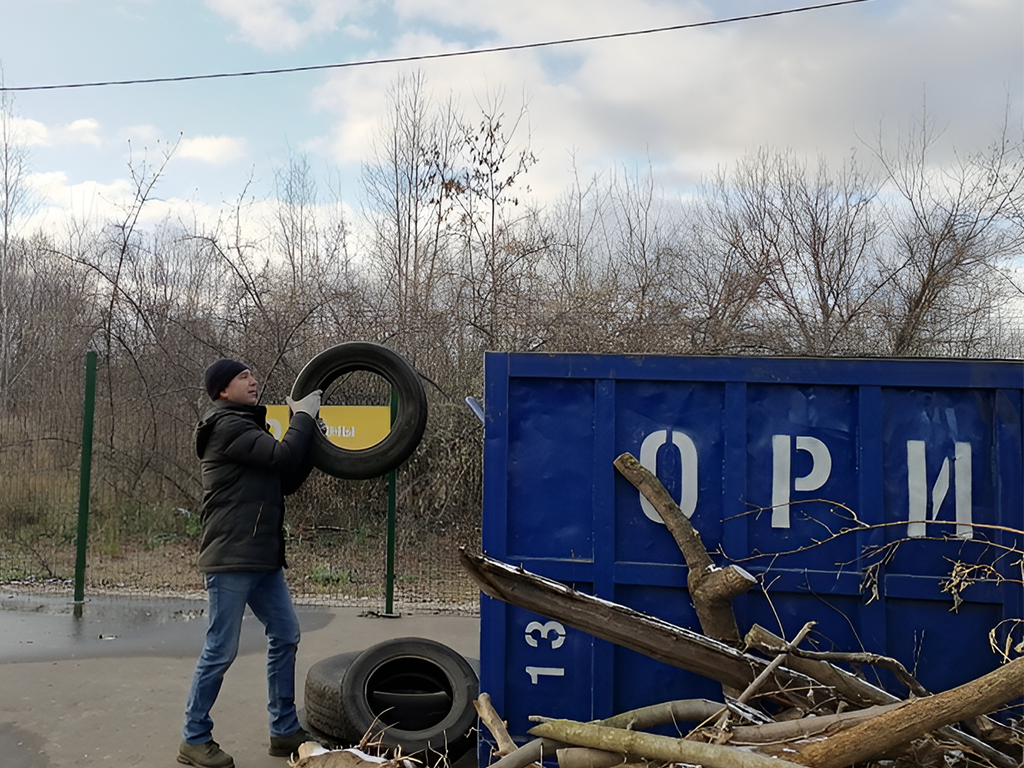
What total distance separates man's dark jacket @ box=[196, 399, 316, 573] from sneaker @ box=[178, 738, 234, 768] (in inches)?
35.1

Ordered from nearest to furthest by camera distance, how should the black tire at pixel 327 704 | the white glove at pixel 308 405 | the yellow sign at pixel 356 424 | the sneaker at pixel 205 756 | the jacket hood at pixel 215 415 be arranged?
the sneaker at pixel 205 756, the jacket hood at pixel 215 415, the black tire at pixel 327 704, the white glove at pixel 308 405, the yellow sign at pixel 356 424

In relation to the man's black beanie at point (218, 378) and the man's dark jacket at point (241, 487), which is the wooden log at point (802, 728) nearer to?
the man's dark jacket at point (241, 487)

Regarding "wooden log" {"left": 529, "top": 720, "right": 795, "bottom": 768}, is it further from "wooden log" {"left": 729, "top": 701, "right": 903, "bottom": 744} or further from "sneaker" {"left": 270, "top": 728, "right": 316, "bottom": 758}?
"sneaker" {"left": 270, "top": 728, "right": 316, "bottom": 758}

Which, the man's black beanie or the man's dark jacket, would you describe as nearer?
the man's dark jacket

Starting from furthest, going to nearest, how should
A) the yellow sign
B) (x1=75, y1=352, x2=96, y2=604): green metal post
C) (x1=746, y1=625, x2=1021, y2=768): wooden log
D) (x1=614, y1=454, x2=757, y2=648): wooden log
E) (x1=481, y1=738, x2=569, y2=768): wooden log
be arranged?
(x1=75, y1=352, x2=96, y2=604): green metal post < the yellow sign < (x1=614, y1=454, x2=757, y2=648): wooden log < (x1=481, y1=738, x2=569, y2=768): wooden log < (x1=746, y1=625, x2=1021, y2=768): wooden log

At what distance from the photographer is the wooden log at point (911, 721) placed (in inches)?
103

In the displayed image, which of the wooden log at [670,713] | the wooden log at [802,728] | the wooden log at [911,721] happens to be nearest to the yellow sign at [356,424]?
the wooden log at [670,713]

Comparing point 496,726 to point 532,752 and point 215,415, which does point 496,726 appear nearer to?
point 532,752

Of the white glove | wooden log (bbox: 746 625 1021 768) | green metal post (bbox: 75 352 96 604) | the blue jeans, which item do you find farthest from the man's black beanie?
green metal post (bbox: 75 352 96 604)

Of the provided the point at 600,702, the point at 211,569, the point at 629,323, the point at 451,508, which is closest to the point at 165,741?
the point at 211,569

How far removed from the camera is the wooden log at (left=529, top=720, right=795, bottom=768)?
2.58 meters

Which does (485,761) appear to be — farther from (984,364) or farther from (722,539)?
(984,364)

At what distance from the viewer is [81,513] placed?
757 cm

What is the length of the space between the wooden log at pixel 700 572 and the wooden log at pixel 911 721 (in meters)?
0.73
